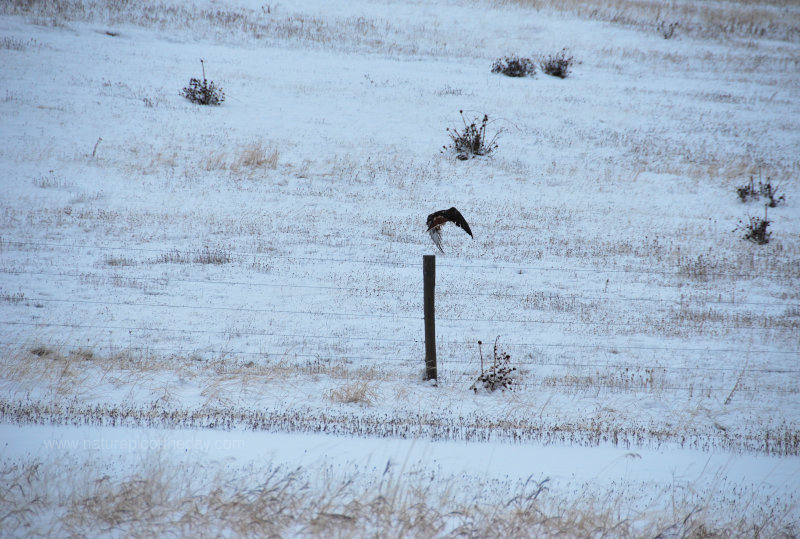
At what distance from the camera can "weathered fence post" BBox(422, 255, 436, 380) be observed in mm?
6406

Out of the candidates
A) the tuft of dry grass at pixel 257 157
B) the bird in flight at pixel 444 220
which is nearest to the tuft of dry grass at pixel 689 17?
the tuft of dry grass at pixel 257 157

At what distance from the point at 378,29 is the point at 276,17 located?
5.04 metres

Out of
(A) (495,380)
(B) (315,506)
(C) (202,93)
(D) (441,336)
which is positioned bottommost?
(B) (315,506)

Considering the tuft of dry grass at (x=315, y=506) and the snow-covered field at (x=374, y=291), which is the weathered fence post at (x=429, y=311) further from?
the tuft of dry grass at (x=315, y=506)

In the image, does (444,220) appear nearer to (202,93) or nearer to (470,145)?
(470,145)

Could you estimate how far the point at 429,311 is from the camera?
652 centimetres

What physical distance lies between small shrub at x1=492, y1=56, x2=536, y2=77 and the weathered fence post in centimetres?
1823

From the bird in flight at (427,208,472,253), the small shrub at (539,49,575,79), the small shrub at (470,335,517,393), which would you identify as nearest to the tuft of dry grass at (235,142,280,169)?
the bird in flight at (427,208,472,253)

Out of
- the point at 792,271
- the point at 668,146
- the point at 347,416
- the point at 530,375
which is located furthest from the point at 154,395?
the point at 668,146

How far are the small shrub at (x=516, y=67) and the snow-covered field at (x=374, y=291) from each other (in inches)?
33.8

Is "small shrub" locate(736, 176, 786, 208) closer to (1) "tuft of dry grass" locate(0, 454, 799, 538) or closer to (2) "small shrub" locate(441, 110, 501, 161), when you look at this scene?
(2) "small shrub" locate(441, 110, 501, 161)

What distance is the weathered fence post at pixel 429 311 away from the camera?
21.0 feet

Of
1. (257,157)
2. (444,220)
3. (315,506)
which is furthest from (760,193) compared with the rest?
(315,506)

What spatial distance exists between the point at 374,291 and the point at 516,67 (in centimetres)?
1655
